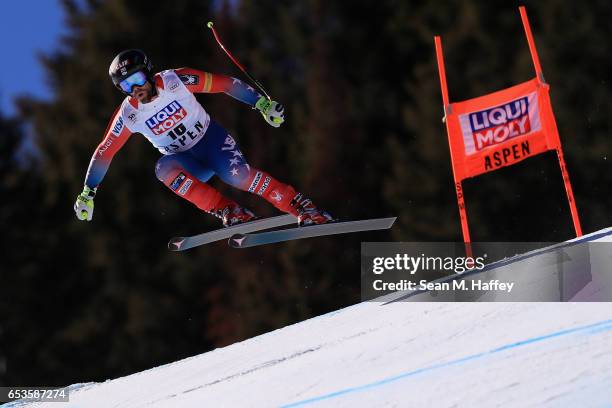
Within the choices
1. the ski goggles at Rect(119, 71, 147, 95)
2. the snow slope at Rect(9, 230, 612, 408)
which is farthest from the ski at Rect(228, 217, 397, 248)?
the ski goggles at Rect(119, 71, 147, 95)

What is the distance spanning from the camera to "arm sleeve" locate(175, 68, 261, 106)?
26.1ft

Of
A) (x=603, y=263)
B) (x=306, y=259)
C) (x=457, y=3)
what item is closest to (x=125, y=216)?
(x=306, y=259)

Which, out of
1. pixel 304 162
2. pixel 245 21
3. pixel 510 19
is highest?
pixel 245 21

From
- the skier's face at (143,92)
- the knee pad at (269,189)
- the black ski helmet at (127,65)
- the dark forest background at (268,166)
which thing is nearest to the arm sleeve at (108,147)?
the skier's face at (143,92)

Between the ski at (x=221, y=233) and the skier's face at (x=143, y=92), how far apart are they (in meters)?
1.07

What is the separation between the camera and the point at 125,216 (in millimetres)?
24047

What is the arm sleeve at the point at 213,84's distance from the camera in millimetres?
7949

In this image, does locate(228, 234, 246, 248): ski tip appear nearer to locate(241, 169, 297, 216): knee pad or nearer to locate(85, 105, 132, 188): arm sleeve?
locate(241, 169, 297, 216): knee pad

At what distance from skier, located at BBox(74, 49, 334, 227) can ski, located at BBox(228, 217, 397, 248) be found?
0.58 ft

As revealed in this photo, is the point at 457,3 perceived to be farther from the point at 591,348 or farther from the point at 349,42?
the point at 591,348

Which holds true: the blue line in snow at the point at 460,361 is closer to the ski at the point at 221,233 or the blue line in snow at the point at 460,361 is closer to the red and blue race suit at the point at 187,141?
the ski at the point at 221,233

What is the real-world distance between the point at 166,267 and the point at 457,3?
28.7ft

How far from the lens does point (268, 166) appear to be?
22.8 meters

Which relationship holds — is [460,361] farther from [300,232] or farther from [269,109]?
[269,109]
